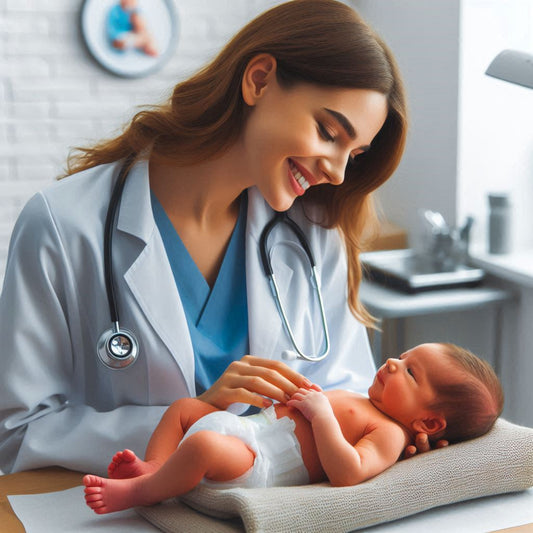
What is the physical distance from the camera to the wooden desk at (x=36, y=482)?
1.09 m

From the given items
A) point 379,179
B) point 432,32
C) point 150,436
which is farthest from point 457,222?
point 150,436

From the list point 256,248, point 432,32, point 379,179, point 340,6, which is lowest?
point 256,248

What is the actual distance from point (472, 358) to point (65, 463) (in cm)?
67

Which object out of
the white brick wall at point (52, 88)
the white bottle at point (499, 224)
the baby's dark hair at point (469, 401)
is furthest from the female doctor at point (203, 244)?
the white brick wall at point (52, 88)

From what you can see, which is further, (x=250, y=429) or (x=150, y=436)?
(x=150, y=436)

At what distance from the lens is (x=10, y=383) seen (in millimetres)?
1236

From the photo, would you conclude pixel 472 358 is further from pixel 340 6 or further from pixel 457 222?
pixel 457 222

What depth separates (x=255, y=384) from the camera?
114cm

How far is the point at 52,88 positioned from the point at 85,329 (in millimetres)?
2267

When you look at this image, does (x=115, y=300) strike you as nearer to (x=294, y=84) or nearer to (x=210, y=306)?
(x=210, y=306)

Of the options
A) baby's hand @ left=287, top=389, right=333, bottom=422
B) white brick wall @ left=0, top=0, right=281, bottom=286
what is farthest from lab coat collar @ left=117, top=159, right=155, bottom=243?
white brick wall @ left=0, top=0, right=281, bottom=286

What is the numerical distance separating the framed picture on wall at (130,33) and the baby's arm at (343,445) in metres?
2.60

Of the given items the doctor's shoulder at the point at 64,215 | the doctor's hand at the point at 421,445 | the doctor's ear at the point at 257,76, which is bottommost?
the doctor's hand at the point at 421,445

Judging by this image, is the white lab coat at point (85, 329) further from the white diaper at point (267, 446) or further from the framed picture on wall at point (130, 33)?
the framed picture on wall at point (130, 33)
